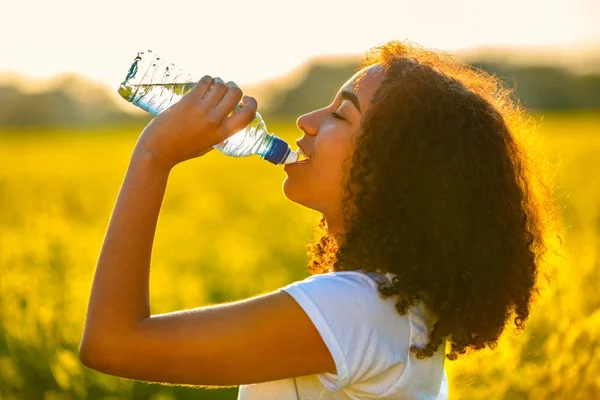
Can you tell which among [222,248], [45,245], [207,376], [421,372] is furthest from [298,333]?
[222,248]

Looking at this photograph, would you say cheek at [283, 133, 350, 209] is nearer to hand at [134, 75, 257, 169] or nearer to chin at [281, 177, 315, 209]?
chin at [281, 177, 315, 209]

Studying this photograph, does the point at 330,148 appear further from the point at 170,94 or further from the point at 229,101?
the point at 170,94

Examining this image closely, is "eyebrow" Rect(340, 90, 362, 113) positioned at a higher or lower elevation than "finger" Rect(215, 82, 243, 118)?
higher

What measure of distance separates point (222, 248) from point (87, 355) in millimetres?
4019

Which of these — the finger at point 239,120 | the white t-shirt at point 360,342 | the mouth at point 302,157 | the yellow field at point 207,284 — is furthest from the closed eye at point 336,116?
the yellow field at point 207,284

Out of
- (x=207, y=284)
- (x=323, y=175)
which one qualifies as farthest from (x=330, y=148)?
(x=207, y=284)

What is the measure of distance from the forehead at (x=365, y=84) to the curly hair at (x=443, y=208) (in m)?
0.03

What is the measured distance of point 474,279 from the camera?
1.95 metres

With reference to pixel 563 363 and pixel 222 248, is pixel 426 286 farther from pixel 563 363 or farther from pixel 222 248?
pixel 222 248

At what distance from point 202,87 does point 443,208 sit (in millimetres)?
552

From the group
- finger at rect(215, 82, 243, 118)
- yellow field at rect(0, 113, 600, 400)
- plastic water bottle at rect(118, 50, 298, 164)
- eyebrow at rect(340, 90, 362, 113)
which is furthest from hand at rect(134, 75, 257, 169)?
yellow field at rect(0, 113, 600, 400)

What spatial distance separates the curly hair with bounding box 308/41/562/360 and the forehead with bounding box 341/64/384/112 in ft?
0.09

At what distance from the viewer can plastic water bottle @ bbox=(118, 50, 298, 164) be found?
7.40 feet

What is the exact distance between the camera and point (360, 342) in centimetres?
176
